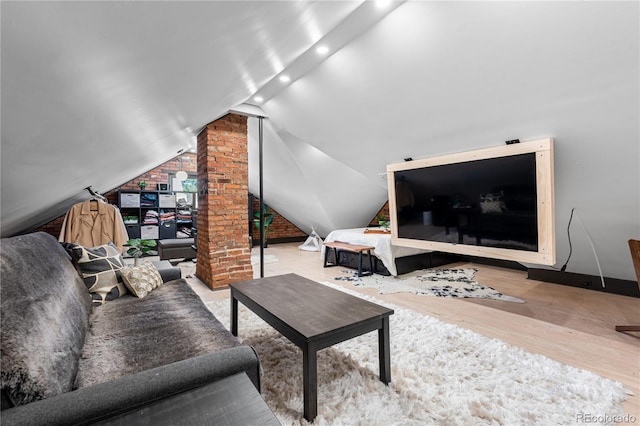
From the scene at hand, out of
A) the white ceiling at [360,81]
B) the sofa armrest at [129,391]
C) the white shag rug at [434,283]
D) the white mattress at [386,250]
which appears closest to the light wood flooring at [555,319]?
the white shag rug at [434,283]

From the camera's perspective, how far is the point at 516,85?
216 cm

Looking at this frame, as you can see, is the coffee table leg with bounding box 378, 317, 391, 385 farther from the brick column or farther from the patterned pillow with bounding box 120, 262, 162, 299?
the brick column

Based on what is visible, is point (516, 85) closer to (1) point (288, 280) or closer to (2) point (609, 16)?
(2) point (609, 16)

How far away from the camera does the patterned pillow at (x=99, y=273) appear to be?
196cm

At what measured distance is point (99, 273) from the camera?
2020 mm

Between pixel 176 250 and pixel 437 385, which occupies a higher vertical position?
pixel 176 250

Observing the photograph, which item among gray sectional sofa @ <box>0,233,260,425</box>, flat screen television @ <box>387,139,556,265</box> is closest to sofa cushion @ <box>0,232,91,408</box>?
gray sectional sofa @ <box>0,233,260,425</box>

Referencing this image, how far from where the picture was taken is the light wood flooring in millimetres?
1935

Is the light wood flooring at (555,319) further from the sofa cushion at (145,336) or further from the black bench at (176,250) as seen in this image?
the sofa cushion at (145,336)

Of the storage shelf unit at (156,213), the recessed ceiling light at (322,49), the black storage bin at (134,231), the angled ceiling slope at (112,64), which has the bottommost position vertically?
the black storage bin at (134,231)

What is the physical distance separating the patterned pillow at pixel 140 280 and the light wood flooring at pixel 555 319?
1180 mm

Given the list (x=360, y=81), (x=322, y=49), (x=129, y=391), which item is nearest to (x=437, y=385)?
(x=129, y=391)

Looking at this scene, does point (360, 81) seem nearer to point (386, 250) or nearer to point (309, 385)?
point (386, 250)

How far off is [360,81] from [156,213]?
573 cm
